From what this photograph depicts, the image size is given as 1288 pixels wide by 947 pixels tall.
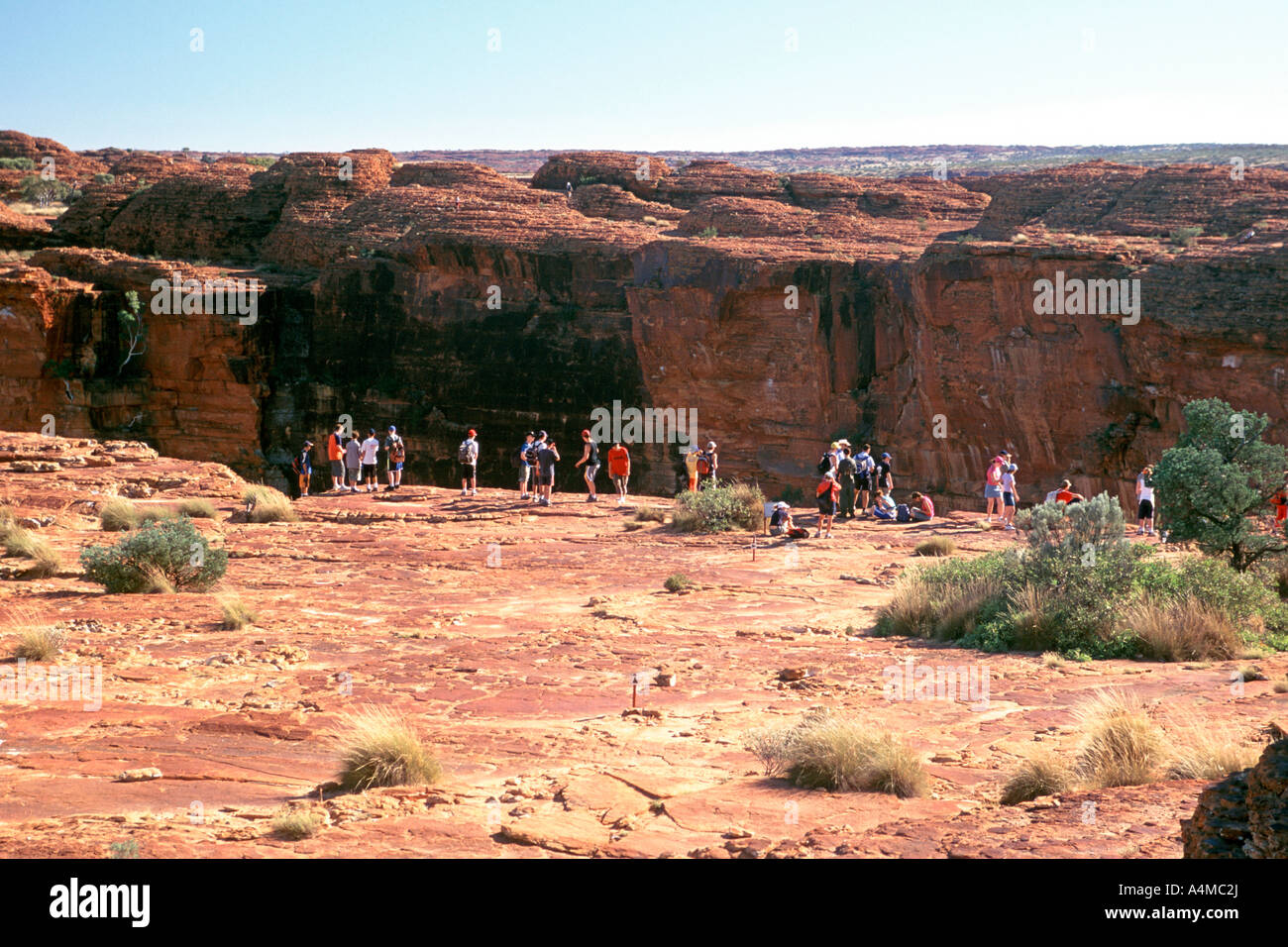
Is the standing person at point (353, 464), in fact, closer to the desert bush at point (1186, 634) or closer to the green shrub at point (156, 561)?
the green shrub at point (156, 561)

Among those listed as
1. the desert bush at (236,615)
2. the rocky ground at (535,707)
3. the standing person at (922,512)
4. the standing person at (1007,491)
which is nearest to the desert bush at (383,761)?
the rocky ground at (535,707)

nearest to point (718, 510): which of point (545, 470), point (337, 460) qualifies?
point (545, 470)

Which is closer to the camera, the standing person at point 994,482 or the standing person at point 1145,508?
the standing person at point 1145,508

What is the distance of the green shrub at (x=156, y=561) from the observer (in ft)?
37.7

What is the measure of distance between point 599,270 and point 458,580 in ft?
65.6

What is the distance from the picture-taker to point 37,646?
342 inches

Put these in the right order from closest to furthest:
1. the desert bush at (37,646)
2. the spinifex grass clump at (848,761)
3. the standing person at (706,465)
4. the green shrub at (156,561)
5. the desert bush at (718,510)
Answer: the spinifex grass clump at (848,761) < the desert bush at (37,646) < the green shrub at (156,561) < the desert bush at (718,510) < the standing person at (706,465)

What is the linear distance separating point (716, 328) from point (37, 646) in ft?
77.6

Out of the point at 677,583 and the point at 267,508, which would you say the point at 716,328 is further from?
the point at 677,583

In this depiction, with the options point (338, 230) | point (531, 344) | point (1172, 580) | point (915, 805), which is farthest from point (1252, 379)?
point (338, 230)

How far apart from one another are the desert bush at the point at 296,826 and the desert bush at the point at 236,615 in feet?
17.2

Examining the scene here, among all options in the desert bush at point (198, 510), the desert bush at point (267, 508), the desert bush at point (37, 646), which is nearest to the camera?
the desert bush at point (37, 646)

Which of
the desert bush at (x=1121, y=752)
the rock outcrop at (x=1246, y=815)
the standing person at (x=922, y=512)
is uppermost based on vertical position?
the rock outcrop at (x=1246, y=815)

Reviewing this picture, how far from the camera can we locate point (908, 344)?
1134 inches
